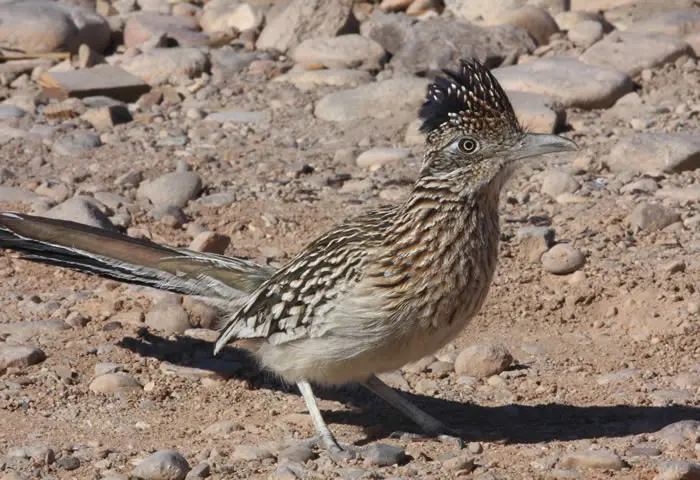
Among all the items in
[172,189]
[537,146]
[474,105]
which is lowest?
[172,189]

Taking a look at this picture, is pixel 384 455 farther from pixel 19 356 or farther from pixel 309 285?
pixel 19 356

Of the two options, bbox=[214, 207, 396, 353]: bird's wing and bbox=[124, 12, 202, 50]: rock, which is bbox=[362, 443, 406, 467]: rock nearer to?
bbox=[214, 207, 396, 353]: bird's wing

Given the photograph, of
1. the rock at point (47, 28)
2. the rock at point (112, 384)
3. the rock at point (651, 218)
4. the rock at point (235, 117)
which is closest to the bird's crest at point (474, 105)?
the rock at point (112, 384)

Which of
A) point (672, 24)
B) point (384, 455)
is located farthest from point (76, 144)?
point (672, 24)

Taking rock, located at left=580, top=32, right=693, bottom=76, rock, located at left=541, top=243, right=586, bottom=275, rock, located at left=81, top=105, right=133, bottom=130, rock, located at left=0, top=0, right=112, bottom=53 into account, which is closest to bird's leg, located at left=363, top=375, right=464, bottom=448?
rock, located at left=541, top=243, right=586, bottom=275

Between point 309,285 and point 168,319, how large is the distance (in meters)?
1.60

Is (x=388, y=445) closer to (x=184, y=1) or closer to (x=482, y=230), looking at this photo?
(x=482, y=230)

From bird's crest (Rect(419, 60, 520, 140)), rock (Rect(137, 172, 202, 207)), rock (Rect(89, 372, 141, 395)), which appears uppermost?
→ bird's crest (Rect(419, 60, 520, 140))

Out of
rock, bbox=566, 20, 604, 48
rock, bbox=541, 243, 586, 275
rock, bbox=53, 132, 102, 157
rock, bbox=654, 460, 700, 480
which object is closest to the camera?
rock, bbox=654, 460, 700, 480

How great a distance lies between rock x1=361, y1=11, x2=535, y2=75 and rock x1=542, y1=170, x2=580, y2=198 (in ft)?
7.40

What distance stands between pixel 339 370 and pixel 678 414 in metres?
1.78

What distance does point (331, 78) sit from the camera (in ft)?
37.4

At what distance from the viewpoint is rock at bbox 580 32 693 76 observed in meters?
11.1

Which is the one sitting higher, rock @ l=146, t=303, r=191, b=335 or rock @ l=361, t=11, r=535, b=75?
rock @ l=361, t=11, r=535, b=75
